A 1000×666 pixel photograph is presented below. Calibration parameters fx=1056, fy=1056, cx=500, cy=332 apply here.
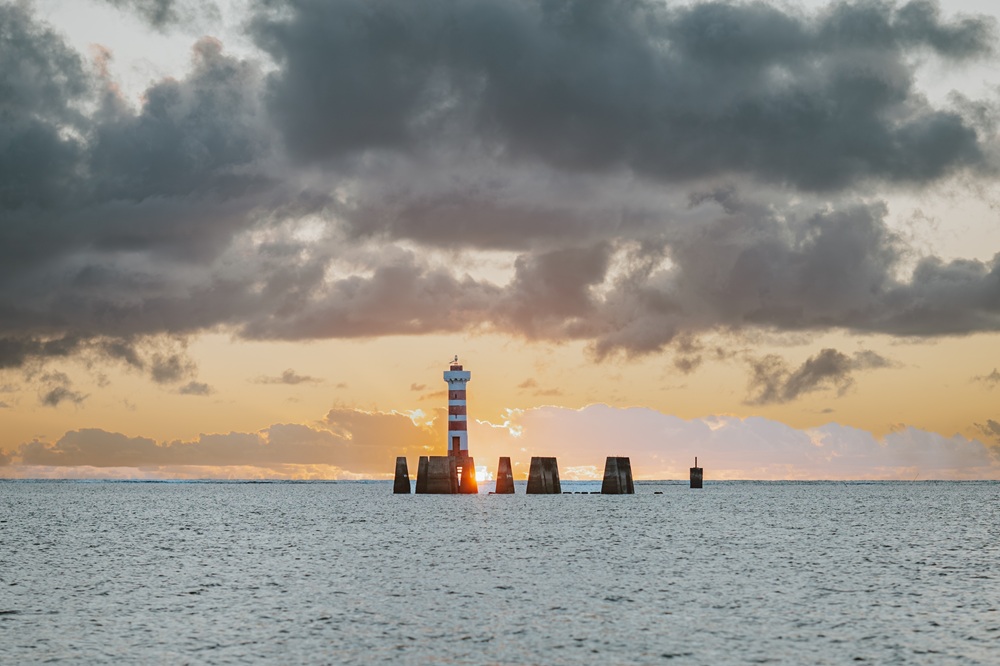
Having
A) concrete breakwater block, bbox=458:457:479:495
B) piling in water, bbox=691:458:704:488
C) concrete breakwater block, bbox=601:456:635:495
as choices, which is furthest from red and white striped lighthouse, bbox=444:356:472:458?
piling in water, bbox=691:458:704:488

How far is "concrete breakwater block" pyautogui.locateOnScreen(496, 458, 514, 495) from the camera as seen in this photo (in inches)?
3989

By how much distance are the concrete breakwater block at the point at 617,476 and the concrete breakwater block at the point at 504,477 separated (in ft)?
30.1

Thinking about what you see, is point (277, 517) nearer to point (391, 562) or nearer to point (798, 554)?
point (391, 562)

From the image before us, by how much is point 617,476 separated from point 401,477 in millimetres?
22108

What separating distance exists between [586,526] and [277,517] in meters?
25.7

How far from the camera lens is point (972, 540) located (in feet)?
167

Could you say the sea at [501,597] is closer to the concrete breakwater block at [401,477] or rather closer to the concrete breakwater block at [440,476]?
the concrete breakwater block at [440,476]

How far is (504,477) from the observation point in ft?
336

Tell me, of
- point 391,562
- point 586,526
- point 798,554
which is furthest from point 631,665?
point 586,526

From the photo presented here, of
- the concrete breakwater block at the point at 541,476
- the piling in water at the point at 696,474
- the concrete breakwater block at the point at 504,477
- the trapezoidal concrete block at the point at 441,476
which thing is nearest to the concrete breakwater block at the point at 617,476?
the concrete breakwater block at the point at 541,476

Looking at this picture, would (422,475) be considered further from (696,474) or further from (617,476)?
(696,474)

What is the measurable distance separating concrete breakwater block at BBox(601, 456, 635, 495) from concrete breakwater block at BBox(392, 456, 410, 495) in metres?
20.0

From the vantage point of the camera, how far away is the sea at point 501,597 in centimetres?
1955

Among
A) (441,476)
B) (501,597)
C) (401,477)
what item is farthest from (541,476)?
(501,597)
